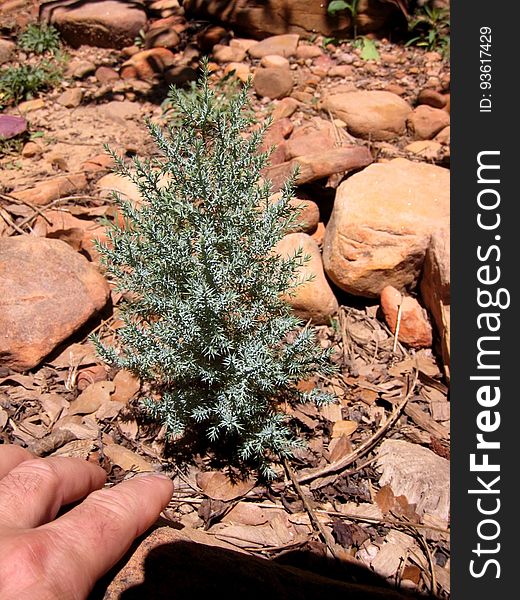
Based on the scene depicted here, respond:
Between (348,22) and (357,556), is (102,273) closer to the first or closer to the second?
(357,556)

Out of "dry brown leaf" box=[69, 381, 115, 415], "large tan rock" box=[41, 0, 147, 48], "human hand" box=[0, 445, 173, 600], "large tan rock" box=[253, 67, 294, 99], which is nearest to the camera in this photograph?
"human hand" box=[0, 445, 173, 600]

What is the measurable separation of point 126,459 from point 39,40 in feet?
15.1

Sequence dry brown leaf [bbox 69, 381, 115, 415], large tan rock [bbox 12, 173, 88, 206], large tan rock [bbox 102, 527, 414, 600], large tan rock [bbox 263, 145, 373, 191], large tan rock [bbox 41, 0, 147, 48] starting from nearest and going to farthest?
large tan rock [bbox 102, 527, 414, 600] → dry brown leaf [bbox 69, 381, 115, 415] → large tan rock [bbox 263, 145, 373, 191] → large tan rock [bbox 12, 173, 88, 206] → large tan rock [bbox 41, 0, 147, 48]

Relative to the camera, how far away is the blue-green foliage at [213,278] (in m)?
2.26

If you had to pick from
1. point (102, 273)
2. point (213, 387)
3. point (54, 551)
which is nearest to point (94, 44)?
point (102, 273)

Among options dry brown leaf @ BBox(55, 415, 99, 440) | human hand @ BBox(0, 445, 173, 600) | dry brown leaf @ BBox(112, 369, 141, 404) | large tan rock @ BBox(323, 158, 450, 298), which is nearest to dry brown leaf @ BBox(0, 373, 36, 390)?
dry brown leaf @ BBox(55, 415, 99, 440)

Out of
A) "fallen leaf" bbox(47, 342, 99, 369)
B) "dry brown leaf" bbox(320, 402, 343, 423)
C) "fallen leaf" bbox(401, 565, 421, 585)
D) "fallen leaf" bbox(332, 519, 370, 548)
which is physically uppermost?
"fallen leaf" bbox(47, 342, 99, 369)

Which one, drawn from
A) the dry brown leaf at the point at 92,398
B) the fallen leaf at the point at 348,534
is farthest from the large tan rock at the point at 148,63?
the fallen leaf at the point at 348,534

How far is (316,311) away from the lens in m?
3.29

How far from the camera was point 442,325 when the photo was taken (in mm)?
3096

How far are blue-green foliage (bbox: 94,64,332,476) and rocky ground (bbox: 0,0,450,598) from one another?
1.06ft

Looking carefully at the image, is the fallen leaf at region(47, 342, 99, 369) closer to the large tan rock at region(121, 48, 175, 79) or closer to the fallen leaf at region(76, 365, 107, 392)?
the fallen leaf at region(76, 365, 107, 392)

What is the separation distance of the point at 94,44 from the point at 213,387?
4704mm

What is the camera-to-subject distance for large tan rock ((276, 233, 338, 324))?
3219 millimetres
